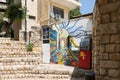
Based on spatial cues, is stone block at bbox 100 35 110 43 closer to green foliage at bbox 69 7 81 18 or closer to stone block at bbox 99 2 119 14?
stone block at bbox 99 2 119 14

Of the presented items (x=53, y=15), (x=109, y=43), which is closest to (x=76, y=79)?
(x=109, y=43)

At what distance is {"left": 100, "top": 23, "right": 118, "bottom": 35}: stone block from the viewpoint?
13.4 feet

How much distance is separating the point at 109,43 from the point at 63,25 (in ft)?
31.6

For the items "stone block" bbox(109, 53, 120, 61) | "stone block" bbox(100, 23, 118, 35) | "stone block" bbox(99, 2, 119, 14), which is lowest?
"stone block" bbox(109, 53, 120, 61)

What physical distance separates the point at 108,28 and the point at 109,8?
1.24 ft

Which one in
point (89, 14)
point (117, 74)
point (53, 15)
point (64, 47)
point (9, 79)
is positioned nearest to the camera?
point (117, 74)

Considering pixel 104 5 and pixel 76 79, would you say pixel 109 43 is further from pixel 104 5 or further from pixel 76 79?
pixel 76 79

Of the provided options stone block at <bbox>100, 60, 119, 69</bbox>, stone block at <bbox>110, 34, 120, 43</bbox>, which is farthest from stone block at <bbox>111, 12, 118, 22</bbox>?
stone block at <bbox>100, 60, 119, 69</bbox>

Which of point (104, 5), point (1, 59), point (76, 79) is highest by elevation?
point (104, 5)

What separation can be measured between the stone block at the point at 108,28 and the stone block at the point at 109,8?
254 mm

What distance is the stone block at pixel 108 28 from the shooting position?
4078 millimetres

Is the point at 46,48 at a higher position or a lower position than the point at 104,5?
lower

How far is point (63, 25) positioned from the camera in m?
13.8

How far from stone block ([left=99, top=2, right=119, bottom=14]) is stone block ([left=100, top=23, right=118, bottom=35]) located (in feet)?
0.83
